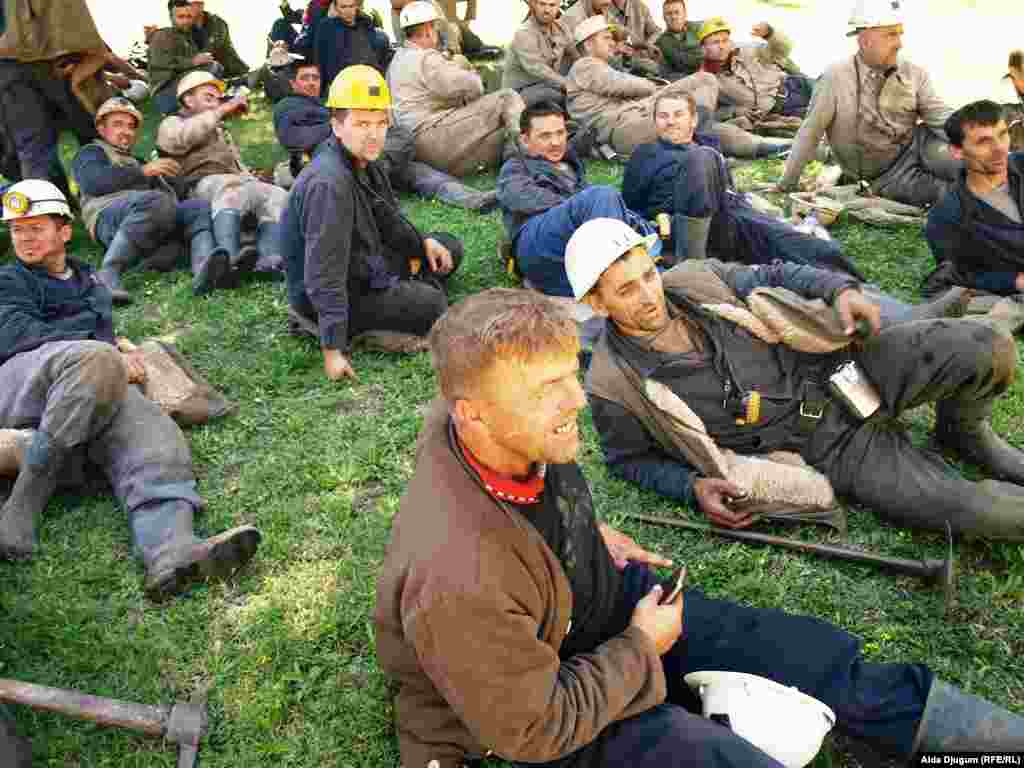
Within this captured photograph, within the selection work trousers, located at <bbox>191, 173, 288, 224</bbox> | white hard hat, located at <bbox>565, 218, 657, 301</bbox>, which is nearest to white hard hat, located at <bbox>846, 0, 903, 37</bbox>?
white hard hat, located at <bbox>565, 218, 657, 301</bbox>

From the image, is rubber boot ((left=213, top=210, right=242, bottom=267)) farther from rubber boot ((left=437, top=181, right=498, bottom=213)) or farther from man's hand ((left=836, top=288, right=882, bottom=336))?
man's hand ((left=836, top=288, right=882, bottom=336))

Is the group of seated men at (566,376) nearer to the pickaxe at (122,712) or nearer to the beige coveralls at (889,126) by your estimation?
the beige coveralls at (889,126)

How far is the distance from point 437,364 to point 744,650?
1209 mm

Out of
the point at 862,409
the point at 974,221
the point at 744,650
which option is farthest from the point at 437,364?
the point at 974,221

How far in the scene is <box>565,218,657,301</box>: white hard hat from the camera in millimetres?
3518

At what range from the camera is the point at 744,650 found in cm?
251

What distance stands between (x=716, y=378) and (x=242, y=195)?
451 centimetres

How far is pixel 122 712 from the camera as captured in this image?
278 centimetres

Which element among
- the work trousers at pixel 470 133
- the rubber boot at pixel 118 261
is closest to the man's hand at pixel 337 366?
the rubber boot at pixel 118 261

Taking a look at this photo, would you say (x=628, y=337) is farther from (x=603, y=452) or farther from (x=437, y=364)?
(x=437, y=364)

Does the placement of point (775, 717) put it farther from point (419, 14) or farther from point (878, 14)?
point (419, 14)

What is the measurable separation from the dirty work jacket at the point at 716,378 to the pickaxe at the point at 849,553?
128mm

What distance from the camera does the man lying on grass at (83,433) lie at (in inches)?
139

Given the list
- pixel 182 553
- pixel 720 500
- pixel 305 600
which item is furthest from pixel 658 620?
pixel 182 553
